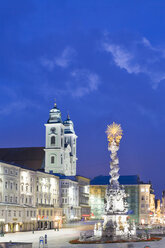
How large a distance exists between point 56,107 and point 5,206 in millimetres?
64747

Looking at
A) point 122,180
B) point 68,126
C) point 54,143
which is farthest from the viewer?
point 68,126

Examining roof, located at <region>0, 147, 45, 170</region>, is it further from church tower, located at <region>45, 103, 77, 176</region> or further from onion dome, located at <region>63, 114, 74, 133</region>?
onion dome, located at <region>63, 114, 74, 133</region>

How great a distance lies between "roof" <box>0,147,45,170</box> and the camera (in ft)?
506

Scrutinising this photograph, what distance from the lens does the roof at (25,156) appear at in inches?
6068

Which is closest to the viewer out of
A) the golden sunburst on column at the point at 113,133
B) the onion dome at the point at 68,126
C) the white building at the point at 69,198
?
the golden sunburst on column at the point at 113,133

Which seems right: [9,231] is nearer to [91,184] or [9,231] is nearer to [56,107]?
[56,107]

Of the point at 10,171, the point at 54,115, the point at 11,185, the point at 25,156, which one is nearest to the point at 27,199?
the point at 11,185

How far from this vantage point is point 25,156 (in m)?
156

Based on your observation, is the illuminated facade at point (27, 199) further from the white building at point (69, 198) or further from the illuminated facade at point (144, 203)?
the illuminated facade at point (144, 203)

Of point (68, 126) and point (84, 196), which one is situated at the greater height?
point (68, 126)

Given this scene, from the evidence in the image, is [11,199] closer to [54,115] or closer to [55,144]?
[55,144]

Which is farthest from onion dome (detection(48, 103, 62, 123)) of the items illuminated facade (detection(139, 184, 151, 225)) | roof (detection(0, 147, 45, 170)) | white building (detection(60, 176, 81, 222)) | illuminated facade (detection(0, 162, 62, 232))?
illuminated facade (detection(139, 184, 151, 225))

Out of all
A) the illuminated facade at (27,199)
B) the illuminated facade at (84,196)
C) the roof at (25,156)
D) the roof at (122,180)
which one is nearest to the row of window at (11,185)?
the illuminated facade at (27,199)

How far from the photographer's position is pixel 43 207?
118875 mm
